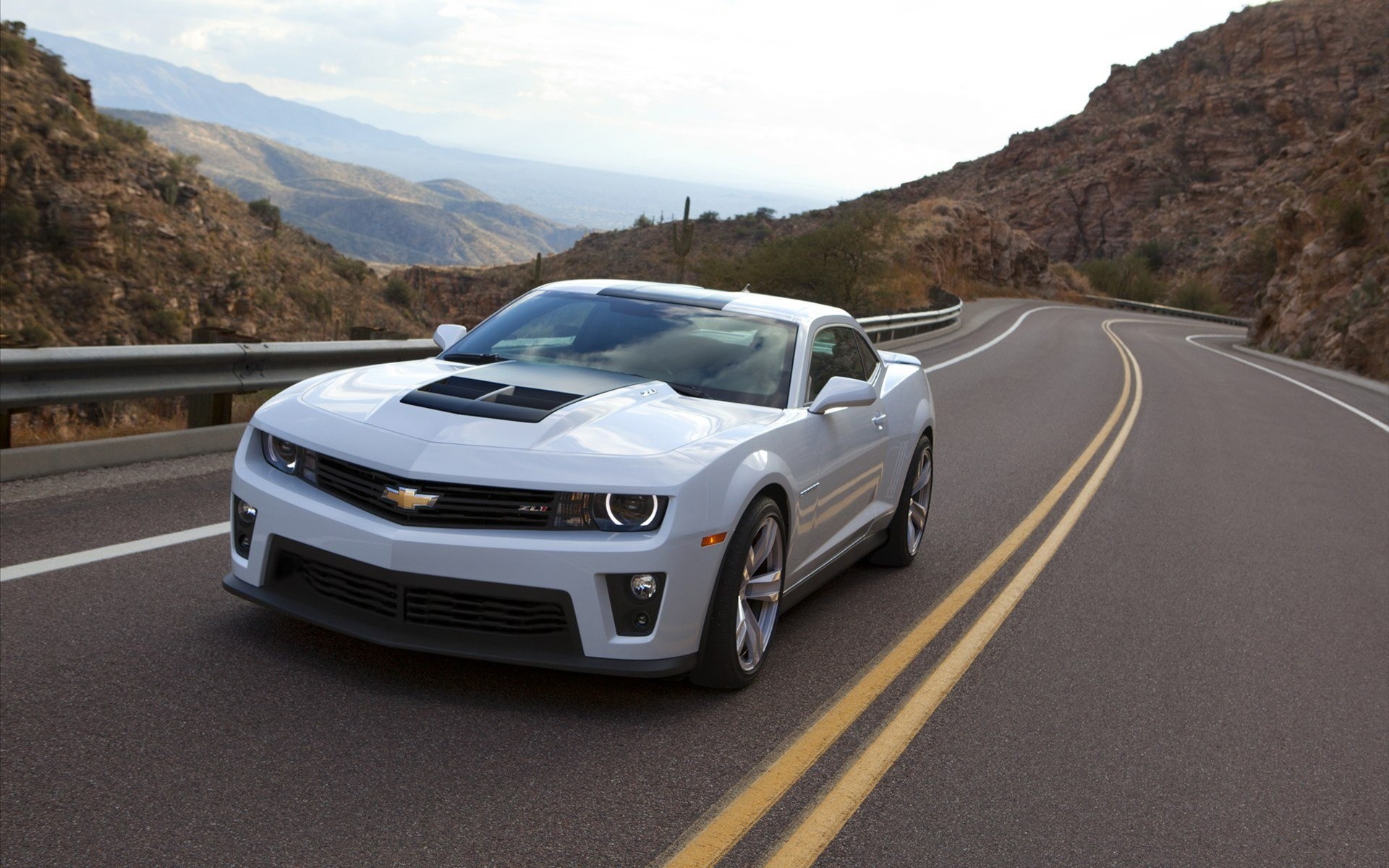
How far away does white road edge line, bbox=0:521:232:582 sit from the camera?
535 cm

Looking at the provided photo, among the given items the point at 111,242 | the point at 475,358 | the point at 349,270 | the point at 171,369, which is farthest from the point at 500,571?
the point at 349,270

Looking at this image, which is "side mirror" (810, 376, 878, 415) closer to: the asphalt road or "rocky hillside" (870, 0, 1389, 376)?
the asphalt road

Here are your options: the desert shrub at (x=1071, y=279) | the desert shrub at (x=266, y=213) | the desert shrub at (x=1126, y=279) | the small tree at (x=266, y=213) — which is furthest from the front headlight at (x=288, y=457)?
the desert shrub at (x=1126, y=279)

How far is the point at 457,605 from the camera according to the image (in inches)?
167

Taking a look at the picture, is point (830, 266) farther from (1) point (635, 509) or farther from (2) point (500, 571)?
(2) point (500, 571)

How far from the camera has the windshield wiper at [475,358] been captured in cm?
569

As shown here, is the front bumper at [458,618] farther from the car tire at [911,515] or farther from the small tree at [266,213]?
the small tree at [266,213]

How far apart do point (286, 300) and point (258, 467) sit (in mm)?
42049

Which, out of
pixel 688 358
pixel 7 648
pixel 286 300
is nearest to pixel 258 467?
pixel 7 648

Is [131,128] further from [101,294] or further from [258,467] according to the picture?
[258,467]

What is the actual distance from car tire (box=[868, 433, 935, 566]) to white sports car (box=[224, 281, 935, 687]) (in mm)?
1507

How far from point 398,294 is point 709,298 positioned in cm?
6124

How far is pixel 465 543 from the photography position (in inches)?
162

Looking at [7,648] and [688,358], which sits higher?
[688,358]
